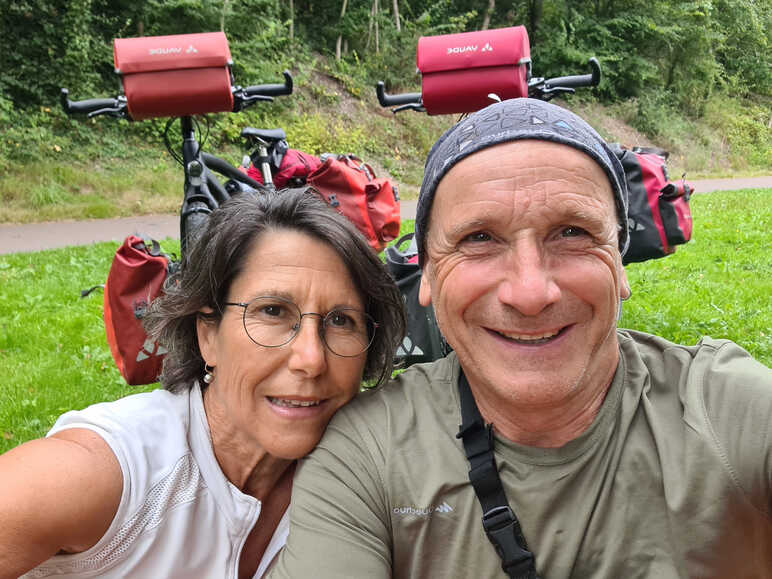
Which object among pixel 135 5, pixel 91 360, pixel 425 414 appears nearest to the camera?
pixel 425 414

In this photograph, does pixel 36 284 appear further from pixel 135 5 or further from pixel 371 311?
pixel 135 5

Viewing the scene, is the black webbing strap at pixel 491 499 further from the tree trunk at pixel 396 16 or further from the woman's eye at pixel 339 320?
the tree trunk at pixel 396 16

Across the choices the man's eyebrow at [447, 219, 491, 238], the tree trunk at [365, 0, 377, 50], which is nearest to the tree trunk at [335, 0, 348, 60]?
the tree trunk at [365, 0, 377, 50]

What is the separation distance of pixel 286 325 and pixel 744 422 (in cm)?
123

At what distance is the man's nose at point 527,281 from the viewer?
1569 millimetres

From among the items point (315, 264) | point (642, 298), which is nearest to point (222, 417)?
point (315, 264)

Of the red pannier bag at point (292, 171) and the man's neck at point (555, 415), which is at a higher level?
the red pannier bag at point (292, 171)

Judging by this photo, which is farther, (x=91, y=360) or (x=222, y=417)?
(x=91, y=360)

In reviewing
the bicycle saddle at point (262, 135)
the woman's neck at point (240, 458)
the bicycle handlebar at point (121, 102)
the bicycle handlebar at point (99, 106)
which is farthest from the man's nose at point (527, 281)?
the bicycle handlebar at point (99, 106)

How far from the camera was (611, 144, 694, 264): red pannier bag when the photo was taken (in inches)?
122

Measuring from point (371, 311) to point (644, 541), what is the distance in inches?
42.9

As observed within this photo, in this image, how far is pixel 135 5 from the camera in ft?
51.2

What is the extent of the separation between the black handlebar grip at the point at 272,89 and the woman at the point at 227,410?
1559 mm

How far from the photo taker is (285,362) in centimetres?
200
